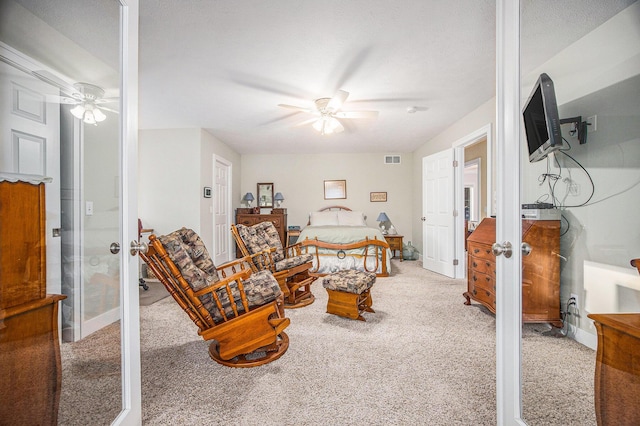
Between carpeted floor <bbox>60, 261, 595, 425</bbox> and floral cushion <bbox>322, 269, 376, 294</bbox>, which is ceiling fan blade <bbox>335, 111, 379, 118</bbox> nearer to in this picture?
floral cushion <bbox>322, 269, 376, 294</bbox>

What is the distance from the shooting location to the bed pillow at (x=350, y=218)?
19.9 feet

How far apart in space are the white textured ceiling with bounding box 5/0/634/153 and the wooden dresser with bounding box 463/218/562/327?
85 cm

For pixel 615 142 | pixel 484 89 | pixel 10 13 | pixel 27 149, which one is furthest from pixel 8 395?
pixel 484 89

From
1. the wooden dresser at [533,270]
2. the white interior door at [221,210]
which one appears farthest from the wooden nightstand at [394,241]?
the white interior door at [221,210]

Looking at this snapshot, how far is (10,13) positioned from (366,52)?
2195mm

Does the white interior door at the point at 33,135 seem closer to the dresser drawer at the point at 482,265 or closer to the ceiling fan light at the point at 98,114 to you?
the ceiling fan light at the point at 98,114

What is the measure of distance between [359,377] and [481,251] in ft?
6.06

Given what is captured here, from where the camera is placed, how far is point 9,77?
3.12 feet

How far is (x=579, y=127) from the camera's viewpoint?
1.43 m

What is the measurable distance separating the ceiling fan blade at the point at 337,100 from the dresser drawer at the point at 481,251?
210 cm

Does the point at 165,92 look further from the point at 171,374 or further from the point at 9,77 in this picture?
the point at 171,374

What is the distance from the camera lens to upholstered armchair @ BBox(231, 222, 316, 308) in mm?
3025

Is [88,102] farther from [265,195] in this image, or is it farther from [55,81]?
[265,195]

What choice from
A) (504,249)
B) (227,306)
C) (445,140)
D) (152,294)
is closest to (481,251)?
(504,249)
